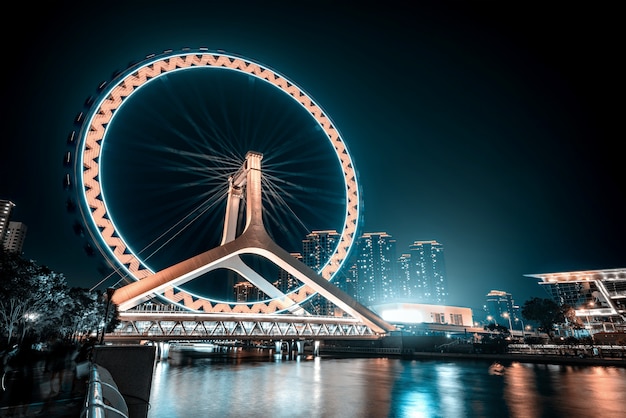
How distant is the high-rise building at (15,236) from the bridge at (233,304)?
86.6m

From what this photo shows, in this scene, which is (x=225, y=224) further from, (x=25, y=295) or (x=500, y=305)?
(x=500, y=305)

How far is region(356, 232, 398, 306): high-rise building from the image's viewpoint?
115312 mm

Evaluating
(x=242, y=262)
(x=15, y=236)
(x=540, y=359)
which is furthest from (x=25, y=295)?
(x=15, y=236)

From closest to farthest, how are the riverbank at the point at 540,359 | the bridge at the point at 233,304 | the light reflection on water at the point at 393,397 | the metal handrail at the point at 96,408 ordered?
the metal handrail at the point at 96,408 → the light reflection on water at the point at 393,397 → the bridge at the point at 233,304 → the riverbank at the point at 540,359

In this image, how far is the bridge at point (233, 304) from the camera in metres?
19.4

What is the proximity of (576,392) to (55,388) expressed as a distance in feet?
44.9

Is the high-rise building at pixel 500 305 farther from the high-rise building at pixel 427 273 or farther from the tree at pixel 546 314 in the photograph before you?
the tree at pixel 546 314

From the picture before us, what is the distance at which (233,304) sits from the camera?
24594mm

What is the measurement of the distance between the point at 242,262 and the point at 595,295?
41938 mm

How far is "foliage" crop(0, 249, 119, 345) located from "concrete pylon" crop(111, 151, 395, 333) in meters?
2.09

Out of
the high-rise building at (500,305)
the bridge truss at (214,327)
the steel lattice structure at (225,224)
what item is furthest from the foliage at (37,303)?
the high-rise building at (500,305)

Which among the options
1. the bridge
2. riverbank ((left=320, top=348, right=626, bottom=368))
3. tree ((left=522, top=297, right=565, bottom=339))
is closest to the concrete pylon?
the bridge

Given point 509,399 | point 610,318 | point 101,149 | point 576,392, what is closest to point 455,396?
point 509,399

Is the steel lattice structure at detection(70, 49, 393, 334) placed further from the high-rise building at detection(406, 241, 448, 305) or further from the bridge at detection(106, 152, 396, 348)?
the high-rise building at detection(406, 241, 448, 305)
